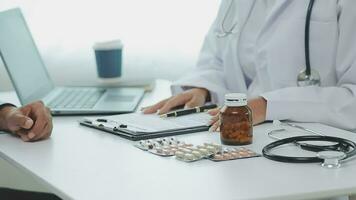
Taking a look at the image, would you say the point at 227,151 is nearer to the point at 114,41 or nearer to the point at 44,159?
the point at 44,159

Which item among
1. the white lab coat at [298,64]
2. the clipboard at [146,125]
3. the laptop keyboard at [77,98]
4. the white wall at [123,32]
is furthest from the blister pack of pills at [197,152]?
the white wall at [123,32]

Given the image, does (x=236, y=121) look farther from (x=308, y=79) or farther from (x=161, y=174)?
(x=308, y=79)

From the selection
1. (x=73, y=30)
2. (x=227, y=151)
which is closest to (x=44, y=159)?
(x=227, y=151)

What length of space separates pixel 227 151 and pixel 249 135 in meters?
0.08

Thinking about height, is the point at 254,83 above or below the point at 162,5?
below

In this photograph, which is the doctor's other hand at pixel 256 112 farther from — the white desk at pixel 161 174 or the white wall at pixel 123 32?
the white wall at pixel 123 32

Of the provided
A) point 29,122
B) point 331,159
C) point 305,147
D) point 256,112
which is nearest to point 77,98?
point 29,122

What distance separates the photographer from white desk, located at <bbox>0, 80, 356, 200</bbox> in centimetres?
91

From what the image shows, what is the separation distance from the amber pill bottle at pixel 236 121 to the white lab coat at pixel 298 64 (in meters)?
0.20

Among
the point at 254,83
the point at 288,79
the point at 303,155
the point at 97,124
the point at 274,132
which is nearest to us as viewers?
the point at 303,155

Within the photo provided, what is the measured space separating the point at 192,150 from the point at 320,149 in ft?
0.75

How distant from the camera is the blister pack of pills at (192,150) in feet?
3.59

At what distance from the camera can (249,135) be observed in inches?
46.9

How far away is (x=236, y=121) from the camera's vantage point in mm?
1187
